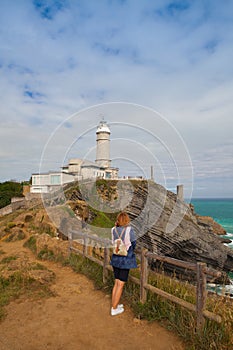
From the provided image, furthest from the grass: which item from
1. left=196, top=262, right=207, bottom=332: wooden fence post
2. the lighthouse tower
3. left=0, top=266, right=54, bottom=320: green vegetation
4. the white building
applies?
the lighthouse tower

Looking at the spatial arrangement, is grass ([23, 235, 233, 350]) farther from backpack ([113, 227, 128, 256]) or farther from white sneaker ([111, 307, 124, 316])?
backpack ([113, 227, 128, 256])

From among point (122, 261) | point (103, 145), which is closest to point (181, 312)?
point (122, 261)

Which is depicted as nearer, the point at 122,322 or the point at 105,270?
the point at 122,322

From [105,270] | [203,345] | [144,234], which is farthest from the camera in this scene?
[144,234]

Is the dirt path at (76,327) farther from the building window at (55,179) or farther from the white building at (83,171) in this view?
the building window at (55,179)

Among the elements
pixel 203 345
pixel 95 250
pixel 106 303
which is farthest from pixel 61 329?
pixel 95 250

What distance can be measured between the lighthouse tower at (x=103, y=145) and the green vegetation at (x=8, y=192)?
1471cm

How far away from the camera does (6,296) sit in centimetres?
585

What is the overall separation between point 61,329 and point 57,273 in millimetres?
3372

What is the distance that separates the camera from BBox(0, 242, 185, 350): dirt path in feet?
13.3

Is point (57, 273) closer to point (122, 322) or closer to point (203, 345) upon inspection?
point (122, 322)

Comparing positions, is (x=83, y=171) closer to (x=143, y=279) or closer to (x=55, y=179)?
(x=55, y=179)

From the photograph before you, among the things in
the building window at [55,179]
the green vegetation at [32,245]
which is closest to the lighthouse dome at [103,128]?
the building window at [55,179]

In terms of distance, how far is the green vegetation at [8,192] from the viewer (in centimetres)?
3625
